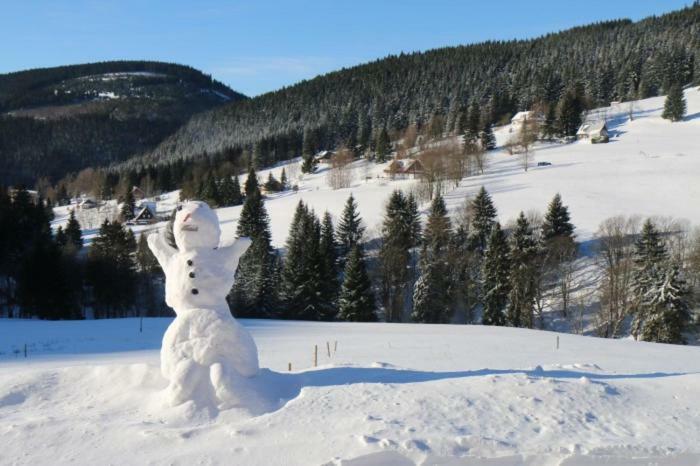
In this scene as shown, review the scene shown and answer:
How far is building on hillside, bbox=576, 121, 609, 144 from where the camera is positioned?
2972 inches

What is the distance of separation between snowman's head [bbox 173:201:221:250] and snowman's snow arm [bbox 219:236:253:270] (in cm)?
26

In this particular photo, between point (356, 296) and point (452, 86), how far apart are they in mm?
102895

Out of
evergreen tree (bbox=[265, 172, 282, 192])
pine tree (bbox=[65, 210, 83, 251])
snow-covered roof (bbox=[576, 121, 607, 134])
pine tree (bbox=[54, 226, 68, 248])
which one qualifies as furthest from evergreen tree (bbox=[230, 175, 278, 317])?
snow-covered roof (bbox=[576, 121, 607, 134])

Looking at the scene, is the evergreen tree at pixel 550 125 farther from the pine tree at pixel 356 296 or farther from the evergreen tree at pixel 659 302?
the pine tree at pixel 356 296

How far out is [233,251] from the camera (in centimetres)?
1067

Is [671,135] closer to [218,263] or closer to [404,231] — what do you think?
[404,231]

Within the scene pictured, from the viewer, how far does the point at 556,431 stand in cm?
870

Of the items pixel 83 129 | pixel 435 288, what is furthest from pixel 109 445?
pixel 83 129

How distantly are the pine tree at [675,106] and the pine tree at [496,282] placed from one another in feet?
193

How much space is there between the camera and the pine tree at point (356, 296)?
36.2m

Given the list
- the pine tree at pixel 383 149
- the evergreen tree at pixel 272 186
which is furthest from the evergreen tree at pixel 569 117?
the evergreen tree at pixel 272 186

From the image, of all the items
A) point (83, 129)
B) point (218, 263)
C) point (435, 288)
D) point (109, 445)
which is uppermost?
point (83, 129)

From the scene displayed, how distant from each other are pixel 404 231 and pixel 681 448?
124 feet

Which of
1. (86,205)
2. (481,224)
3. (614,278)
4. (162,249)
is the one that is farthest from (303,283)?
(86,205)
